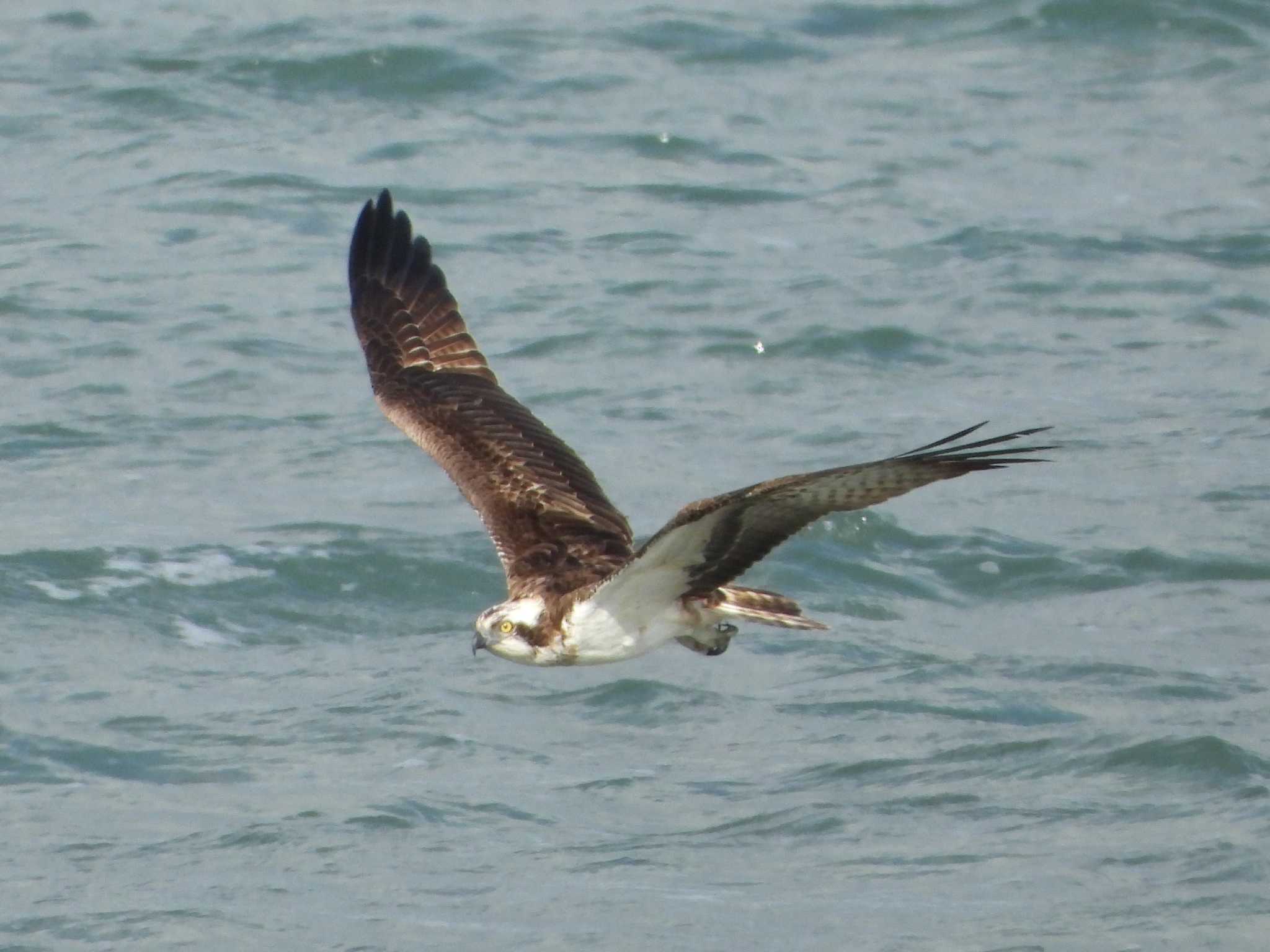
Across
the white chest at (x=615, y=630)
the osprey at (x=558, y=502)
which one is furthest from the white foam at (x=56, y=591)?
the white chest at (x=615, y=630)

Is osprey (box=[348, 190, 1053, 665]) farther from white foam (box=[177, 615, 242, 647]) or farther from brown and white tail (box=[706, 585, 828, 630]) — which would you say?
white foam (box=[177, 615, 242, 647])

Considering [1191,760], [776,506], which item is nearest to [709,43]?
[1191,760]

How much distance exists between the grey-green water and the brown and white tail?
1.38 meters

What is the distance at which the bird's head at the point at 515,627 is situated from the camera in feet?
28.9

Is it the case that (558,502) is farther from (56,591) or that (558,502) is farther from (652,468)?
(56,591)

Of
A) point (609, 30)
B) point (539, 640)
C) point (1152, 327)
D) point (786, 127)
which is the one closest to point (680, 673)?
point (539, 640)

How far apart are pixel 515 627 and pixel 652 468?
16.3ft

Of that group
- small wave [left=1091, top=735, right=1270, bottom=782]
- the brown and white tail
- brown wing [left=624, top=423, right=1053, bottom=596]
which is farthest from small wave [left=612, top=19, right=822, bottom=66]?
brown wing [left=624, top=423, right=1053, bottom=596]

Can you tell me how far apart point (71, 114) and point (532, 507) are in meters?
10.4

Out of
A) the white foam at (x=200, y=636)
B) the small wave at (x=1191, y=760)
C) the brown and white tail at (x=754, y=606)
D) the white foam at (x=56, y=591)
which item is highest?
the brown and white tail at (x=754, y=606)

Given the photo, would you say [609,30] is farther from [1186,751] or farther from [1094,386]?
[1186,751]

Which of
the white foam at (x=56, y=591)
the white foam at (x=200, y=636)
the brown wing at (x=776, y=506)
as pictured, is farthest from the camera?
the white foam at (x=56, y=591)

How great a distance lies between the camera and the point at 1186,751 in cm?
1090

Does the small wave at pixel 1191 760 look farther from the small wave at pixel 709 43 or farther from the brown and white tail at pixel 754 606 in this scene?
the small wave at pixel 709 43
